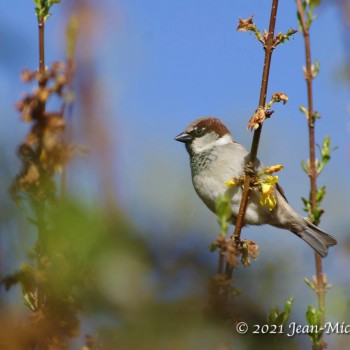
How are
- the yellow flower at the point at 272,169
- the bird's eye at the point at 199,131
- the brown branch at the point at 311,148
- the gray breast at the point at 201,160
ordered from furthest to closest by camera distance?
the bird's eye at the point at 199,131, the gray breast at the point at 201,160, the yellow flower at the point at 272,169, the brown branch at the point at 311,148

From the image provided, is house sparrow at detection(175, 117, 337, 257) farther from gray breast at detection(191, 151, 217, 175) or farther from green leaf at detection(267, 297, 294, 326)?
green leaf at detection(267, 297, 294, 326)

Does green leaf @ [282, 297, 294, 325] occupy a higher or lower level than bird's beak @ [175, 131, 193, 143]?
lower

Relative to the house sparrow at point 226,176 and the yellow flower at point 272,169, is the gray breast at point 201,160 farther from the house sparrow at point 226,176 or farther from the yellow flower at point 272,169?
the yellow flower at point 272,169

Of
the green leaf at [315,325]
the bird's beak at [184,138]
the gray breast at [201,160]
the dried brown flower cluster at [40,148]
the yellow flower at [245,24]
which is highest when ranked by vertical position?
the yellow flower at [245,24]

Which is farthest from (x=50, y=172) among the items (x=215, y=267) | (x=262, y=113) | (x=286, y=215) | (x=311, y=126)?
(x=286, y=215)

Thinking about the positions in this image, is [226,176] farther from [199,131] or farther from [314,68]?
[314,68]

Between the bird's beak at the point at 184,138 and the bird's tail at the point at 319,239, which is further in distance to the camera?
the bird's beak at the point at 184,138


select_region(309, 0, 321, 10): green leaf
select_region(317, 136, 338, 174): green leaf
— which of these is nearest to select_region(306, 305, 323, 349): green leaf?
select_region(317, 136, 338, 174): green leaf

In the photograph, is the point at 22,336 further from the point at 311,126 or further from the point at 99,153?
the point at 311,126

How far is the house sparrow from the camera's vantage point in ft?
10.4

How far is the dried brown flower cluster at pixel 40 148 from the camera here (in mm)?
790

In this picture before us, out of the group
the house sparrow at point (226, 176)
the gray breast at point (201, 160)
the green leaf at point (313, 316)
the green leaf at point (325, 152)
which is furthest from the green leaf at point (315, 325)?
the gray breast at point (201, 160)

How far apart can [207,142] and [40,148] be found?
8.66 feet

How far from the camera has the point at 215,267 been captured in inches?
53.9
